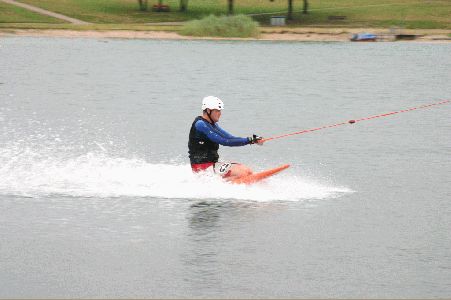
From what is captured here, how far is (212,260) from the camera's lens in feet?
51.8

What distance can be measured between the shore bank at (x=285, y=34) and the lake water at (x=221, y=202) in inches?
1626

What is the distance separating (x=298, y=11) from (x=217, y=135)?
308 feet

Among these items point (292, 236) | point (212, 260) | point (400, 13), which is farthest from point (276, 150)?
point (400, 13)

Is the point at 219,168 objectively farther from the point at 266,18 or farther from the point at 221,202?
the point at 266,18

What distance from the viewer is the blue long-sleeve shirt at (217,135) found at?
20.1 metres

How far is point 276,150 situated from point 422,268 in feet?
42.0

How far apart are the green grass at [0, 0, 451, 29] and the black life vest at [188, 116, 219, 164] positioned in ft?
242

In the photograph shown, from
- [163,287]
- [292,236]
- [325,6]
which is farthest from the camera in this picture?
[325,6]

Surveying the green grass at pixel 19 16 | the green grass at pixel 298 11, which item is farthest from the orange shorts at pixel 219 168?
the green grass at pixel 298 11

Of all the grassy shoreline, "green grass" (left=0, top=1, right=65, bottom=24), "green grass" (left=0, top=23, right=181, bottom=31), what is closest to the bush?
the grassy shoreline

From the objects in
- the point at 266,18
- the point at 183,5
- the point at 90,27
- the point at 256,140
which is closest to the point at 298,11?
the point at 266,18

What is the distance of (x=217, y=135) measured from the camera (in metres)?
20.2

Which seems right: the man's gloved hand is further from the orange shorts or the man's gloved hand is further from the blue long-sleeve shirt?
the orange shorts

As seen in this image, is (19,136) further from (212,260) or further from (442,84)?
(442,84)
